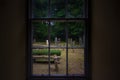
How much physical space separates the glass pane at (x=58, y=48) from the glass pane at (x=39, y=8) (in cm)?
18

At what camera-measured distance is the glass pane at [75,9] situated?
2.39 metres

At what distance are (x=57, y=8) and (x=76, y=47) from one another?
0.55 meters
